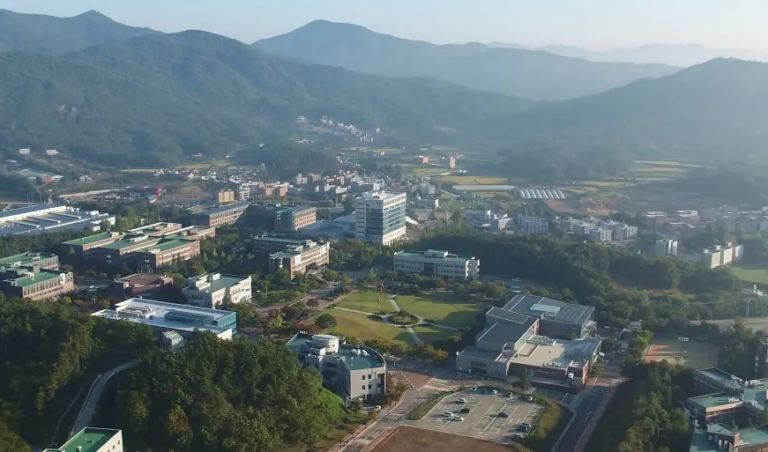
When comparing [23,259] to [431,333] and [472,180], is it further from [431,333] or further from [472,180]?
[472,180]

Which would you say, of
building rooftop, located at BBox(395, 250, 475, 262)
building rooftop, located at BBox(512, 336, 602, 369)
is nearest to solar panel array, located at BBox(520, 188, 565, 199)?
building rooftop, located at BBox(395, 250, 475, 262)

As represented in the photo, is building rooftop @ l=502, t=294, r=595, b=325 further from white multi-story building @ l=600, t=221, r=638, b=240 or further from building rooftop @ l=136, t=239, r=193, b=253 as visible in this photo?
white multi-story building @ l=600, t=221, r=638, b=240

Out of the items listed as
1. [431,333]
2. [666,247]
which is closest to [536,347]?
[431,333]

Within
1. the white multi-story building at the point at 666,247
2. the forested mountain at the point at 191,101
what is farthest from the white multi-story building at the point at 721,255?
the forested mountain at the point at 191,101

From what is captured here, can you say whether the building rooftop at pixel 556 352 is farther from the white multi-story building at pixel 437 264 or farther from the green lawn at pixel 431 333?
the white multi-story building at pixel 437 264

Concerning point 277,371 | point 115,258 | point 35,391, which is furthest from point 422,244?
point 35,391
